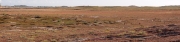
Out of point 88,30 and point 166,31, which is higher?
point 166,31

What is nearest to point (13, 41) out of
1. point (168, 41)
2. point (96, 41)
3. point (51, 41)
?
point (51, 41)

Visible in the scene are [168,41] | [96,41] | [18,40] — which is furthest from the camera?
[18,40]

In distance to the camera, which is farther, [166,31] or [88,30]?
[88,30]

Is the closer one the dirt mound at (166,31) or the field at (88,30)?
the field at (88,30)

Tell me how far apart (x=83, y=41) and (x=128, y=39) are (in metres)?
2.86

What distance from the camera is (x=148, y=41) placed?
19.9 metres

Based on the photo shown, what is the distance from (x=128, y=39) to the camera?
2116 centimetres

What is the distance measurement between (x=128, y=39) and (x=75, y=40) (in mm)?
3426

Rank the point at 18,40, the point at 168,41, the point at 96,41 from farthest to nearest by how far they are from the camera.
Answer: the point at 18,40 → the point at 96,41 → the point at 168,41

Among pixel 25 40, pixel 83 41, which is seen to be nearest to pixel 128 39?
pixel 83 41

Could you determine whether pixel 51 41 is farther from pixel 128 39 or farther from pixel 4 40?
pixel 128 39

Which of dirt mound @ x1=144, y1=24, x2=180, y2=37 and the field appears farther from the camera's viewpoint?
dirt mound @ x1=144, y1=24, x2=180, y2=37

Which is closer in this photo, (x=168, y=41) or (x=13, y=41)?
(x=168, y=41)

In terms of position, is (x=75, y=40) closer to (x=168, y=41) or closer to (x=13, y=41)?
(x=13, y=41)
